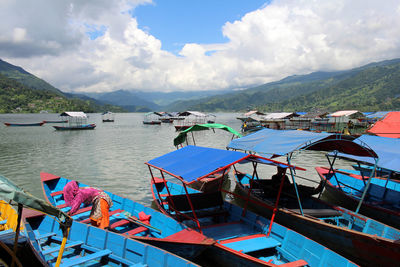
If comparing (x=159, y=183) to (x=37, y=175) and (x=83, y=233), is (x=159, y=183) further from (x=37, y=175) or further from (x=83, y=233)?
(x=37, y=175)

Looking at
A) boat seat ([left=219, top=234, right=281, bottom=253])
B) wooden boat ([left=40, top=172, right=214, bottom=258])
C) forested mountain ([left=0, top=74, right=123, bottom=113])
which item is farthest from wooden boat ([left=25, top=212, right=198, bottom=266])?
forested mountain ([left=0, top=74, right=123, bottom=113])

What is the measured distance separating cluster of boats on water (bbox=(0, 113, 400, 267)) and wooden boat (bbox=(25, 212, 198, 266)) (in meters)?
0.03

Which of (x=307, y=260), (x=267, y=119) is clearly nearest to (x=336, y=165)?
(x=307, y=260)

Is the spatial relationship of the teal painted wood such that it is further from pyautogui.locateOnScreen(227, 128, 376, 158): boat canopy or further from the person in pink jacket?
the person in pink jacket

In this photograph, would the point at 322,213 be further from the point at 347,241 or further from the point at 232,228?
the point at 232,228

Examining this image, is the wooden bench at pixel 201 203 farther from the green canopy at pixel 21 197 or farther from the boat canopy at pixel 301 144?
the green canopy at pixel 21 197

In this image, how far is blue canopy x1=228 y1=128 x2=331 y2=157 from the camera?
10703 millimetres

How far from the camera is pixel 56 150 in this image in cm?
3369

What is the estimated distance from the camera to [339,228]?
28.4 feet

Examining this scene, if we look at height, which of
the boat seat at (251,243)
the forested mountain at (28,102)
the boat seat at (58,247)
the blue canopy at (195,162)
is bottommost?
the boat seat at (251,243)

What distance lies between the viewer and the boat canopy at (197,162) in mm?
8320

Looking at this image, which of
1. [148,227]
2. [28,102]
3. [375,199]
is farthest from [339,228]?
[28,102]

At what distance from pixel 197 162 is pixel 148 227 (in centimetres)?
283

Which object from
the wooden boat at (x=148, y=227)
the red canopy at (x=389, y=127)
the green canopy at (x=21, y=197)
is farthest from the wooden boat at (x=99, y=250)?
the red canopy at (x=389, y=127)
